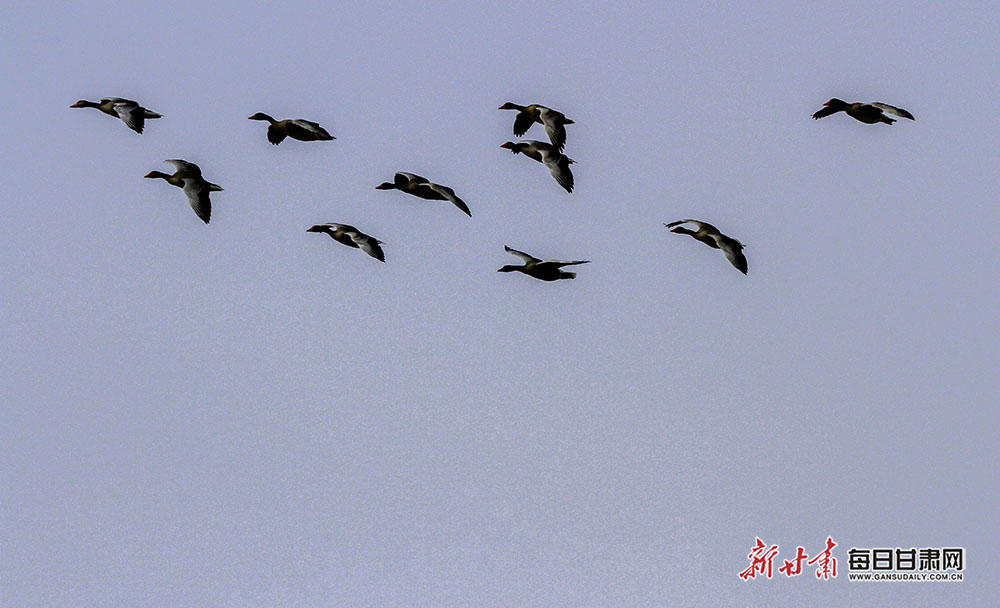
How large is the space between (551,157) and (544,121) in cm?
154

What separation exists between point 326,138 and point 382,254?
139 inches

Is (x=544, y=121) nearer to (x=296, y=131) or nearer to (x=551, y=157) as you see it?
(x=551, y=157)

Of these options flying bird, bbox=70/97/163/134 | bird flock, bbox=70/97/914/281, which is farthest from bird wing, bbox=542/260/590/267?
flying bird, bbox=70/97/163/134

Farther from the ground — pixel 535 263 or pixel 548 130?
pixel 548 130

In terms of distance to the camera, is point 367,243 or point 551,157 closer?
point 551,157

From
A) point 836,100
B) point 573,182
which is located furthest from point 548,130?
point 836,100

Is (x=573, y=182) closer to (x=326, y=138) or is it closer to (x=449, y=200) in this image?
(x=449, y=200)

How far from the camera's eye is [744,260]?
42.1 metres

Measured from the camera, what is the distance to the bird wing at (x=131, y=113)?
4213 cm

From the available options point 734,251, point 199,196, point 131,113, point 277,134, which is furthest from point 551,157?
point 131,113

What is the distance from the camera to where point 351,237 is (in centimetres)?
4372

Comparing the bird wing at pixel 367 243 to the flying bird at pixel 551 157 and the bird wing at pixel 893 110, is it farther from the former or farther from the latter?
the bird wing at pixel 893 110

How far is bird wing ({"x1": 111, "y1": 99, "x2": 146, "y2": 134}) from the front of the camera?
138 feet

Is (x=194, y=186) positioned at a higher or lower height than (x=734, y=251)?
higher
